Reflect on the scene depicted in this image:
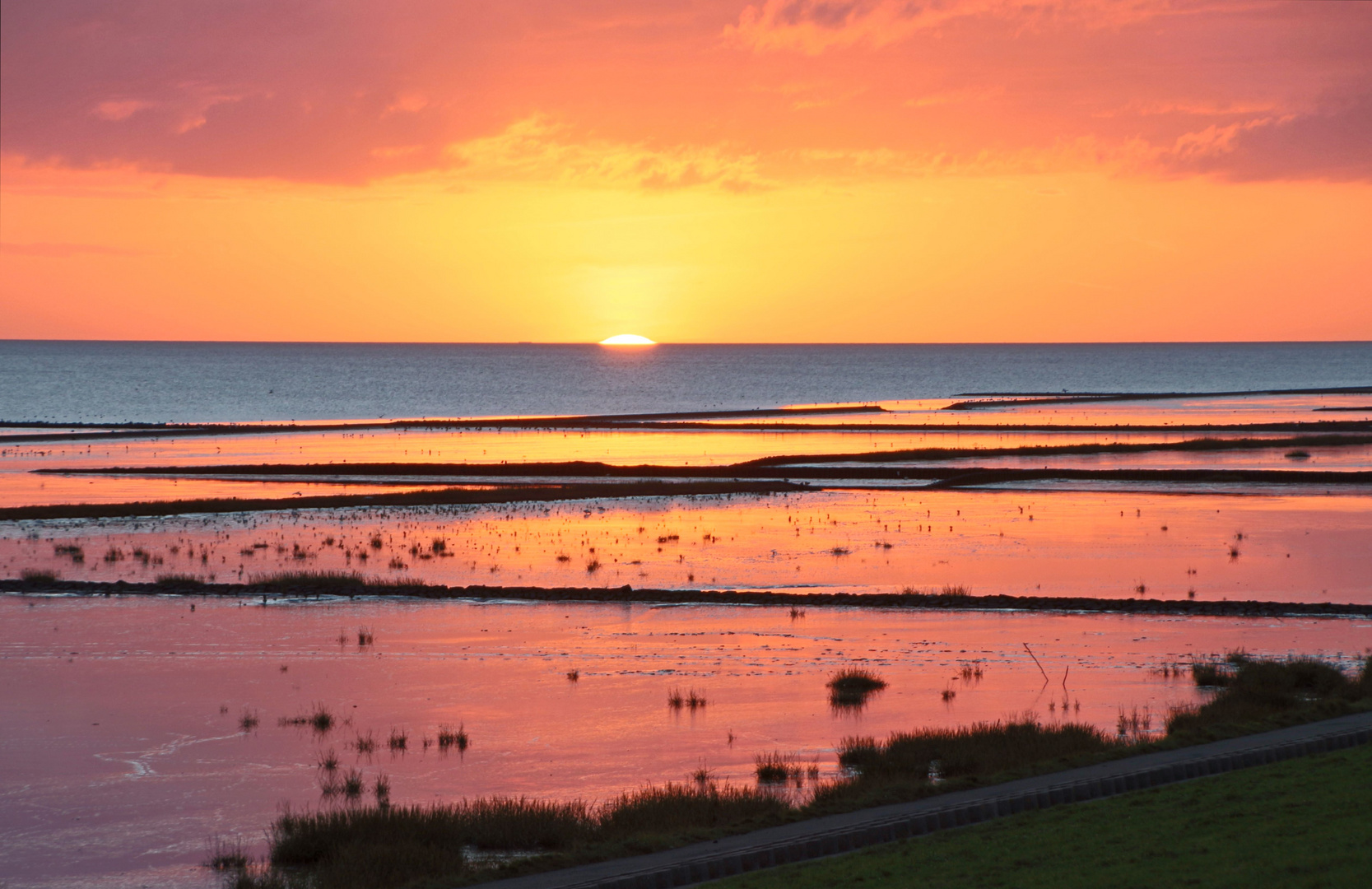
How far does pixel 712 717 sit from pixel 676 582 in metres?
13.7

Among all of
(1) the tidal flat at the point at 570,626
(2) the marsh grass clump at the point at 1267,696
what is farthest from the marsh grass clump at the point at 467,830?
(2) the marsh grass clump at the point at 1267,696

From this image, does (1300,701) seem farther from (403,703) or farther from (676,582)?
(676,582)

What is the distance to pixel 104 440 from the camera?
95938 millimetres

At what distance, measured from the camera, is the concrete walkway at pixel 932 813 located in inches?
475

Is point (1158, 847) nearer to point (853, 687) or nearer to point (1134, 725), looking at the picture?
point (1134, 725)

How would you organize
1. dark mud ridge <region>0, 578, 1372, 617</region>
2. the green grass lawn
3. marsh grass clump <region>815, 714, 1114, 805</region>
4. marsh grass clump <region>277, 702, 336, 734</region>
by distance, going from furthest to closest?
dark mud ridge <region>0, 578, 1372, 617</region>, marsh grass clump <region>277, 702, 336, 734</region>, marsh grass clump <region>815, 714, 1114, 805</region>, the green grass lawn

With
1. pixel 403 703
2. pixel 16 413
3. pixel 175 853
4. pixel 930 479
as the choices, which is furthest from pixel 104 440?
pixel 175 853

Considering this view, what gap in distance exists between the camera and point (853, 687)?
22.5m

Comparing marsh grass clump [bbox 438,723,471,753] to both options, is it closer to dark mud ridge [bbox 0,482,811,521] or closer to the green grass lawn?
the green grass lawn

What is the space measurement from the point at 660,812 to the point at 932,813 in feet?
9.26

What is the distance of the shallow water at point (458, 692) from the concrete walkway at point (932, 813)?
10.9ft

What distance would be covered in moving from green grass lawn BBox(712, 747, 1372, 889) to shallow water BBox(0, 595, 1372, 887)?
4.76 meters

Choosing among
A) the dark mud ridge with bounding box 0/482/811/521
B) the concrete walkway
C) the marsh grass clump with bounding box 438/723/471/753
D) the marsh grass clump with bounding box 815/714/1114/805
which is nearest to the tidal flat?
the marsh grass clump with bounding box 438/723/471/753

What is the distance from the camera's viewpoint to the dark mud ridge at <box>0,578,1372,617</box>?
29.8m
